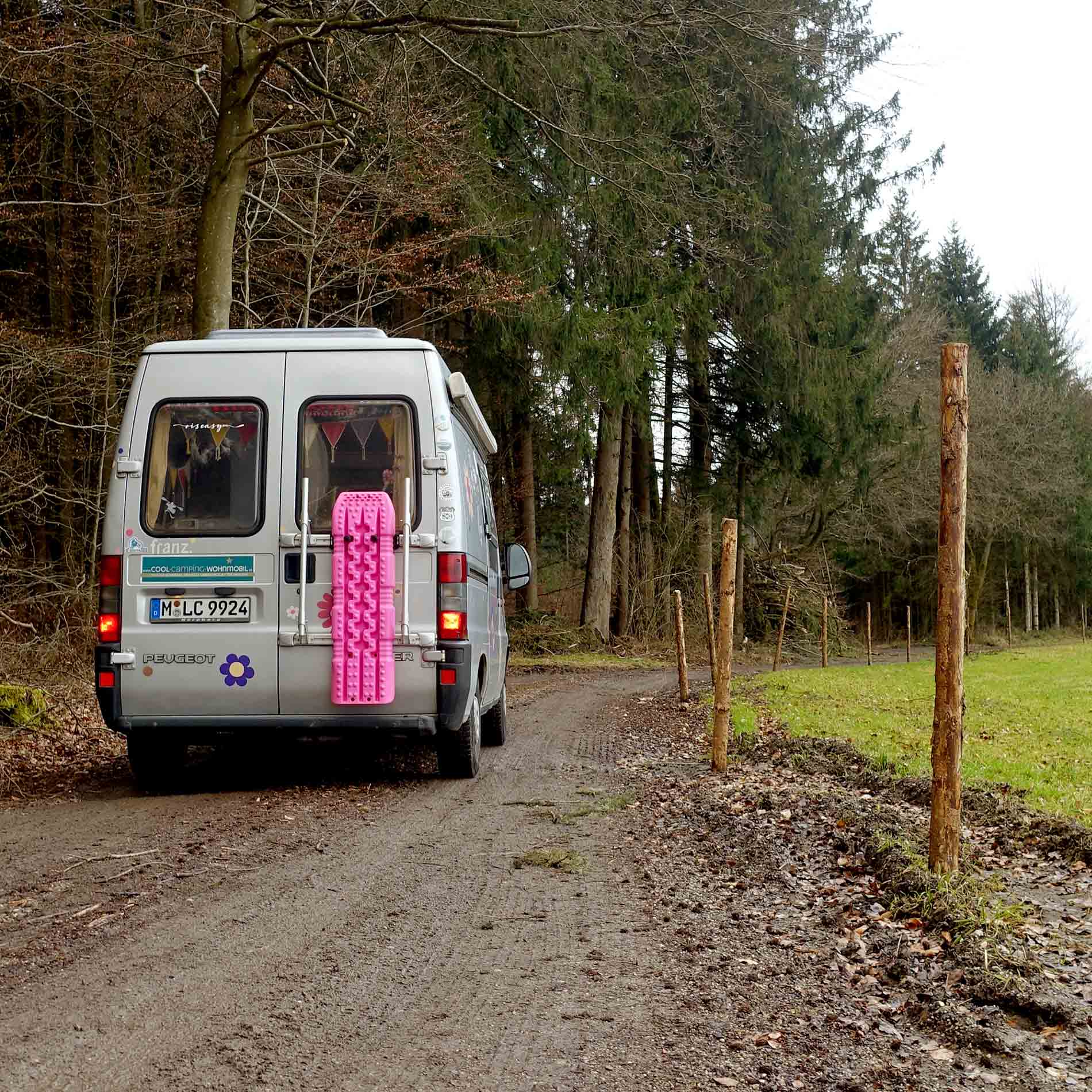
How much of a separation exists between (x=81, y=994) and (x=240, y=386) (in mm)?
4696

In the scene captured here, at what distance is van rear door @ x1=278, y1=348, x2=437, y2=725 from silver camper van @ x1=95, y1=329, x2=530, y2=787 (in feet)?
0.03

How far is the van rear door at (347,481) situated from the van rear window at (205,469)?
229 mm

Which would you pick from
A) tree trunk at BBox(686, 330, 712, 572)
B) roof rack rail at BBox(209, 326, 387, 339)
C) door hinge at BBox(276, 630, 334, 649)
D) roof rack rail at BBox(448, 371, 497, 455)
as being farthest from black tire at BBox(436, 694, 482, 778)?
tree trunk at BBox(686, 330, 712, 572)

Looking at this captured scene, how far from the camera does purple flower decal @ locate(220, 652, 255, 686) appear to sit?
757 centimetres

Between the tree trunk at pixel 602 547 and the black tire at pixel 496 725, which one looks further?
the tree trunk at pixel 602 547

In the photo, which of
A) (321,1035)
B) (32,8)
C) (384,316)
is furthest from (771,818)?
(384,316)

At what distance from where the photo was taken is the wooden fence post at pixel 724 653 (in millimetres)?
9328

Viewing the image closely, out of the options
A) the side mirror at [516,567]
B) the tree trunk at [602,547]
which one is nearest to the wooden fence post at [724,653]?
the side mirror at [516,567]

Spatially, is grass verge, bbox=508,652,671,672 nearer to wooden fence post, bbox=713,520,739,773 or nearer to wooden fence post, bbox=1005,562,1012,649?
wooden fence post, bbox=713,520,739,773

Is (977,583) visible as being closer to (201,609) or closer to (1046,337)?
(1046,337)

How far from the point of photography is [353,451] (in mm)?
7742

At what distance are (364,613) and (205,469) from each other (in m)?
1.42

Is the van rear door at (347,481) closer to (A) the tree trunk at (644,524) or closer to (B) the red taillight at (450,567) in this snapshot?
(B) the red taillight at (450,567)

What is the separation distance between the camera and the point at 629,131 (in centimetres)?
2288
